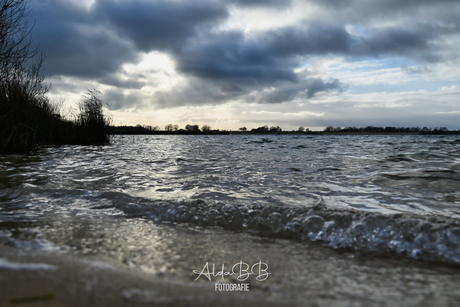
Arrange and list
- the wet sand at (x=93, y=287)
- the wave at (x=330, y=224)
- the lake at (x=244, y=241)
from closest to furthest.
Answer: the wet sand at (x=93, y=287)
the lake at (x=244, y=241)
the wave at (x=330, y=224)

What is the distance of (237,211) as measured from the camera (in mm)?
2652

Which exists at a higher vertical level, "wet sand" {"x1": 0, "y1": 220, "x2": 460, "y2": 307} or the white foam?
the white foam

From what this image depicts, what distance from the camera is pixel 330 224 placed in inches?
88.7

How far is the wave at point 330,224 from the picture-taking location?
1905 mm

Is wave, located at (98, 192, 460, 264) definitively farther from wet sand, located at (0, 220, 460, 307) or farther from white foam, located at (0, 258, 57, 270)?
white foam, located at (0, 258, 57, 270)

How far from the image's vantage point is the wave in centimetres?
191

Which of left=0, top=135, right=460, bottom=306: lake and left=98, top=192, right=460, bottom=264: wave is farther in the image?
left=98, top=192, right=460, bottom=264: wave
